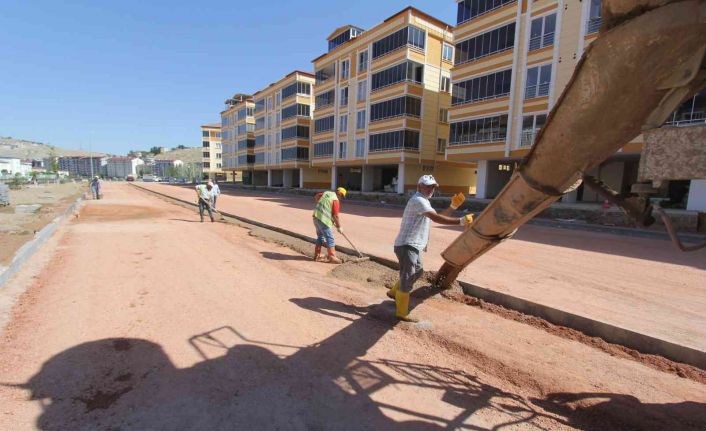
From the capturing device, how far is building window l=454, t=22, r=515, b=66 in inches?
914

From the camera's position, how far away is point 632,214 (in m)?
2.31

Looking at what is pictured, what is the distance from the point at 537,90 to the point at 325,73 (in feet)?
82.6

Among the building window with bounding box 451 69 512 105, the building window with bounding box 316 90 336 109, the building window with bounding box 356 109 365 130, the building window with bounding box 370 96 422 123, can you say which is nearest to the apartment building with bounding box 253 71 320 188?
the building window with bounding box 316 90 336 109

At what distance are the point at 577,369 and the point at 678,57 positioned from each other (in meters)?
3.11

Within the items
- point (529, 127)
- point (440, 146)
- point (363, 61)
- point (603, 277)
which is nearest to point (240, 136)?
point (363, 61)

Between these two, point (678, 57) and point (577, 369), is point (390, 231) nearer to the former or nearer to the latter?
point (577, 369)

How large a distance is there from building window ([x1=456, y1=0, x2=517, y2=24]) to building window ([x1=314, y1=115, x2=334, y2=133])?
17.0 m

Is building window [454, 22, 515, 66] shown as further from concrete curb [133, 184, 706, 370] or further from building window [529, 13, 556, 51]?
concrete curb [133, 184, 706, 370]

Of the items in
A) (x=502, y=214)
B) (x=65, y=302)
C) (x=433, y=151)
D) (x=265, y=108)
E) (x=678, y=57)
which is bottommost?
(x=65, y=302)

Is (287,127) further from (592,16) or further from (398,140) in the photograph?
(592,16)

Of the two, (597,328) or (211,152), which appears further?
(211,152)

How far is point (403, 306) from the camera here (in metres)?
4.73

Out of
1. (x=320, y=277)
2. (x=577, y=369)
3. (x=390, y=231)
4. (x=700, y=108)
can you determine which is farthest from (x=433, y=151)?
(x=577, y=369)

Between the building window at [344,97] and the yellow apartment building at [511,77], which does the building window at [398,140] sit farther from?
the building window at [344,97]
